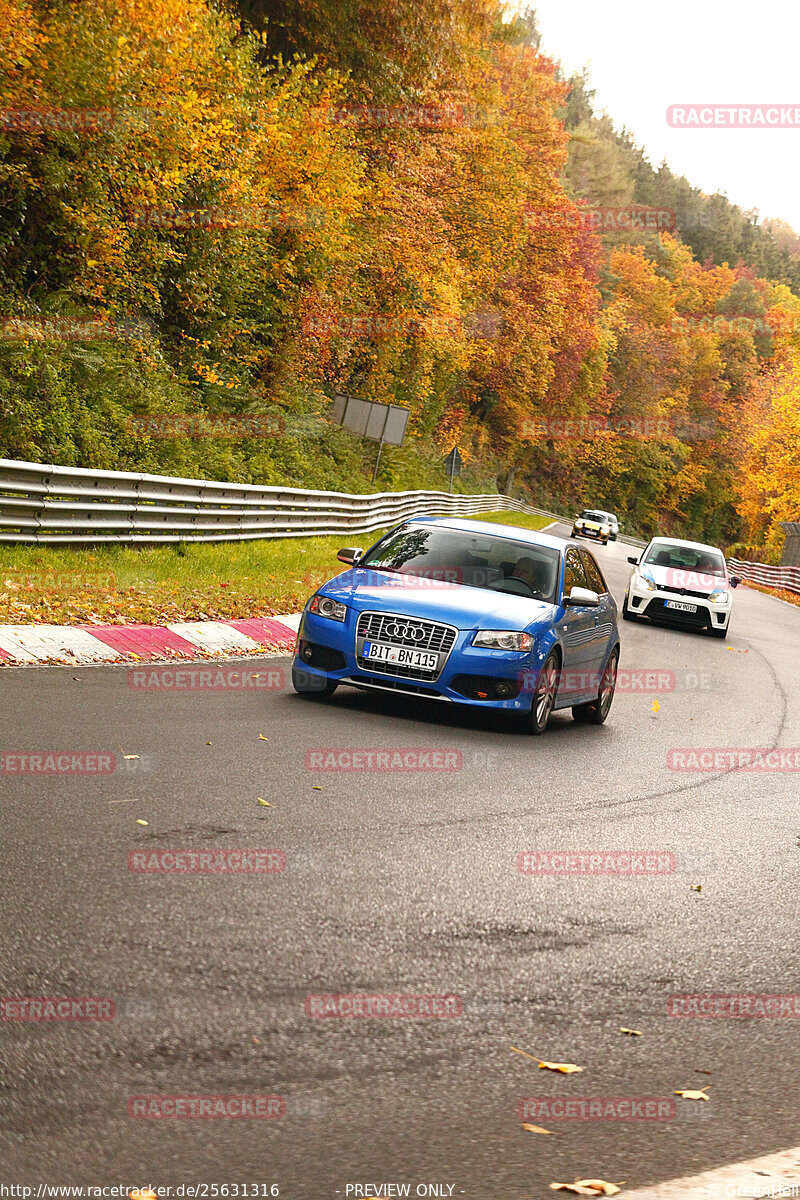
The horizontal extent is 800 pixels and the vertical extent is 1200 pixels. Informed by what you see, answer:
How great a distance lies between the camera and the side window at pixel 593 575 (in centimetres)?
1232

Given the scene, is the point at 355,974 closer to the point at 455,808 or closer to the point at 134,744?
the point at 455,808

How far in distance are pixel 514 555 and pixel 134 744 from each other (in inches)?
176
